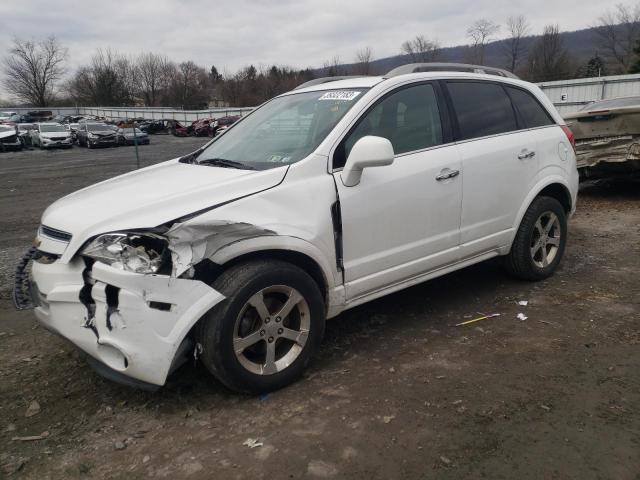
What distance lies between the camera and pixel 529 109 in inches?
181

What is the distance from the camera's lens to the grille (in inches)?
113

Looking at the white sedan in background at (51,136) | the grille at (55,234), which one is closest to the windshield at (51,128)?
the white sedan in background at (51,136)

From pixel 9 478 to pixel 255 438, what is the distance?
114cm

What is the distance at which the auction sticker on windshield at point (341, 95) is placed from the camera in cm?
357

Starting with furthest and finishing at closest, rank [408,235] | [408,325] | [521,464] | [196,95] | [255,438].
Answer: [196,95] → [408,325] → [408,235] → [255,438] → [521,464]

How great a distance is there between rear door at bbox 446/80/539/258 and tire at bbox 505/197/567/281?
0.70 feet

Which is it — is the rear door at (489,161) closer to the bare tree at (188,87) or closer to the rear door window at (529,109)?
the rear door window at (529,109)

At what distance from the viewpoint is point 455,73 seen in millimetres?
4133

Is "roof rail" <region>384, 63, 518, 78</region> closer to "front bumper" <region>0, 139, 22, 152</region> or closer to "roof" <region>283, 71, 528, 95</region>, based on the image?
"roof" <region>283, 71, 528, 95</region>

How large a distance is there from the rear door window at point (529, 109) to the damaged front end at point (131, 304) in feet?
10.5

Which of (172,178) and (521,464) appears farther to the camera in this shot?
(172,178)

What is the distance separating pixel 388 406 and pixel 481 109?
2536 millimetres

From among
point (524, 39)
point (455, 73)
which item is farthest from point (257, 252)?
point (524, 39)

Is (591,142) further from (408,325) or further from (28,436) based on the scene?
(28,436)
